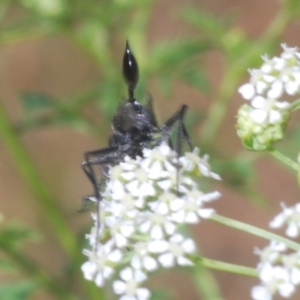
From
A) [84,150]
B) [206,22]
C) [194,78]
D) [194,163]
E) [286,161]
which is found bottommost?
[286,161]

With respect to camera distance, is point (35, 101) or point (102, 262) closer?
point (102, 262)

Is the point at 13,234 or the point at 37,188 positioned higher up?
the point at 37,188

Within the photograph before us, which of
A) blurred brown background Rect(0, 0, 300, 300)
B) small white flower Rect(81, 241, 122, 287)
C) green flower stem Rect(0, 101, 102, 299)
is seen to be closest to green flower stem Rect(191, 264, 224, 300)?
green flower stem Rect(0, 101, 102, 299)

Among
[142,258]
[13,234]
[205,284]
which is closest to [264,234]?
[142,258]

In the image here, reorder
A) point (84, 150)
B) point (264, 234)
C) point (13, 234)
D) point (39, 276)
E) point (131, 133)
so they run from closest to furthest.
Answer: point (264, 234) → point (131, 133) → point (13, 234) → point (39, 276) → point (84, 150)

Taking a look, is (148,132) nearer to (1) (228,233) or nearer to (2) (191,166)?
(2) (191,166)

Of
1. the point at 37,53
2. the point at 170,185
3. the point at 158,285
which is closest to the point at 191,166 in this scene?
the point at 170,185

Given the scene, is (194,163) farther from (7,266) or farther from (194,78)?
(194,78)

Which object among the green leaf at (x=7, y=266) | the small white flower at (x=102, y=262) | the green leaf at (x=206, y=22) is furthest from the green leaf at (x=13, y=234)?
the green leaf at (x=206, y=22)
